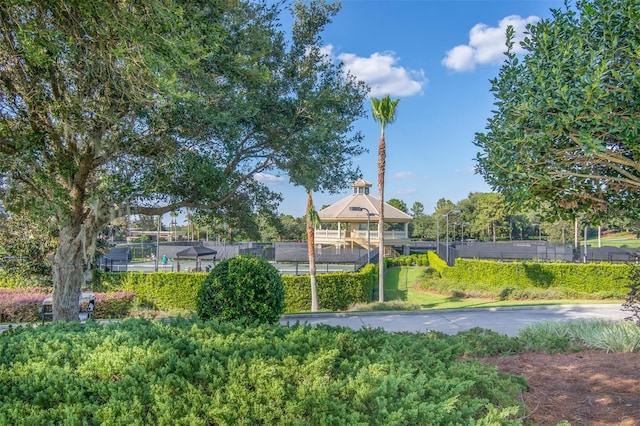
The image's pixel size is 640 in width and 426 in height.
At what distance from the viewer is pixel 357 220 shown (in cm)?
3073

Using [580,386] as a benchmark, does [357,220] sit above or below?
above

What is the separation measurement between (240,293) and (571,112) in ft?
18.0

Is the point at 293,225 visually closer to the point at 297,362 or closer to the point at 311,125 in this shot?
the point at 311,125

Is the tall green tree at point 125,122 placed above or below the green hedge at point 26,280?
above

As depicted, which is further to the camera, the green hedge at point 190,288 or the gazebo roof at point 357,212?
the gazebo roof at point 357,212

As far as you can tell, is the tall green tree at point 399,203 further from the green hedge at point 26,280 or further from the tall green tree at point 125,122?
the tall green tree at point 125,122

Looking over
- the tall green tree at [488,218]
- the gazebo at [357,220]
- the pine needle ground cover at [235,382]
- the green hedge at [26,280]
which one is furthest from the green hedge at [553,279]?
the tall green tree at [488,218]

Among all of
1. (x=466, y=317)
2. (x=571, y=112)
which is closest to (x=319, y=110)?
(x=571, y=112)

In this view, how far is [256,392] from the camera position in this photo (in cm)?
256

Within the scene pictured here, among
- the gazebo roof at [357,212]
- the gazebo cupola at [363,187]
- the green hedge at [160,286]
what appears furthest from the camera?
the gazebo cupola at [363,187]

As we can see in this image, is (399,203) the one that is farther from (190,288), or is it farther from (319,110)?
(319,110)

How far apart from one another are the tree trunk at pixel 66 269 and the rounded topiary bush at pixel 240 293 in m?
2.60

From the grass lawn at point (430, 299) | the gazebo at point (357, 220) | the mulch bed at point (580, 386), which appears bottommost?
the grass lawn at point (430, 299)

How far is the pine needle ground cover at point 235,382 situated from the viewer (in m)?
2.41
